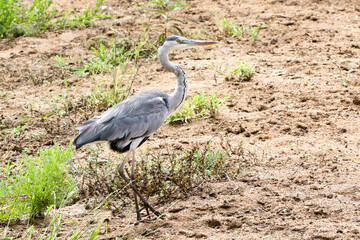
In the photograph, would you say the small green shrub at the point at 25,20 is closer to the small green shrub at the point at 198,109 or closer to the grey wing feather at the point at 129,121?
the small green shrub at the point at 198,109

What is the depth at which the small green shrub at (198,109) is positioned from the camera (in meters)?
5.99

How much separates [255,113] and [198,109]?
67 cm

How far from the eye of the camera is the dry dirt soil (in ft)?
13.0

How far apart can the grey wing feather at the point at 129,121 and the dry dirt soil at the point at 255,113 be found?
2.17 feet

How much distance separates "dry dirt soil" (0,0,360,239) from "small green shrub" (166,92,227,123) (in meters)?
0.11

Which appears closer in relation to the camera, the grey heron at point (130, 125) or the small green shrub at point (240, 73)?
the grey heron at point (130, 125)

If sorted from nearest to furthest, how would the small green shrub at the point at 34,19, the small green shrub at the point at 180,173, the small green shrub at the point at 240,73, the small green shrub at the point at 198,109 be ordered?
the small green shrub at the point at 180,173 → the small green shrub at the point at 198,109 → the small green shrub at the point at 240,73 → the small green shrub at the point at 34,19

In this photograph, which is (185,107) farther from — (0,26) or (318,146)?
(0,26)

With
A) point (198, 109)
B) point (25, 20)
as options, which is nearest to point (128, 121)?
point (198, 109)

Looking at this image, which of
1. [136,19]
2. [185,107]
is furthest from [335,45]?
[136,19]

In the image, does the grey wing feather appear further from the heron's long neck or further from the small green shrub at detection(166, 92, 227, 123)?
the small green shrub at detection(166, 92, 227, 123)

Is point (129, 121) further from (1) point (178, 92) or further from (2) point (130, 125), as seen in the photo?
(1) point (178, 92)

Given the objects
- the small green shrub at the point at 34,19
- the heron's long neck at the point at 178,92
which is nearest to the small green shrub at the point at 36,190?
the heron's long neck at the point at 178,92

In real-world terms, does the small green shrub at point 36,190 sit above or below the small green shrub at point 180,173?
above
